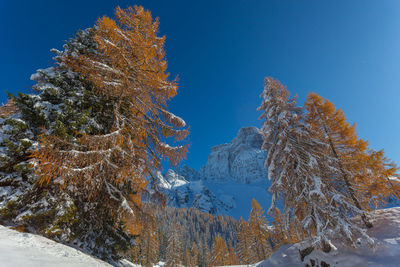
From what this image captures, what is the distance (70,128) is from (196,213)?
159536 millimetres

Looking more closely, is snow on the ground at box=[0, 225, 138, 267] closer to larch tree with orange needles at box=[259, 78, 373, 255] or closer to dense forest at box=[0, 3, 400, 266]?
dense forest at box=[0, 3, 400, 266]

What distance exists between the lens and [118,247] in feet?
23.3

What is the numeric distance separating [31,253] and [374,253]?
11.7m

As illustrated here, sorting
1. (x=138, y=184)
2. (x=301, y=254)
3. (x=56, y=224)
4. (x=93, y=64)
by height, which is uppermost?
(x=93, y=64)

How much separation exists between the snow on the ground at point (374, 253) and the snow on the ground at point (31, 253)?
32.7 ft

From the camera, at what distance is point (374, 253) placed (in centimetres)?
734

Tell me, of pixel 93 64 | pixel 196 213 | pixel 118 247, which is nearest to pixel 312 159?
pixel 118 247

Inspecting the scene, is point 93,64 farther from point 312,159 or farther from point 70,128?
point 312,159

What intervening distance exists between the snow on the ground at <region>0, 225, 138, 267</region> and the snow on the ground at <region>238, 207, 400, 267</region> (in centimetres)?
995

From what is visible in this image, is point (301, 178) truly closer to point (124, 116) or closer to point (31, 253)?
point (124, 116)

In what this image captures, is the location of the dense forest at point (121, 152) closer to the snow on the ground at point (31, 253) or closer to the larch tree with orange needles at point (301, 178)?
the larch tree with orange needles at point (301, 178)

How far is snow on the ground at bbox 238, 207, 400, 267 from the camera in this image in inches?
276

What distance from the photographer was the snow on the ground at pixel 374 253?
7.02 meters

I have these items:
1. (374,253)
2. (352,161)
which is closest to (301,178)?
(374,253)
